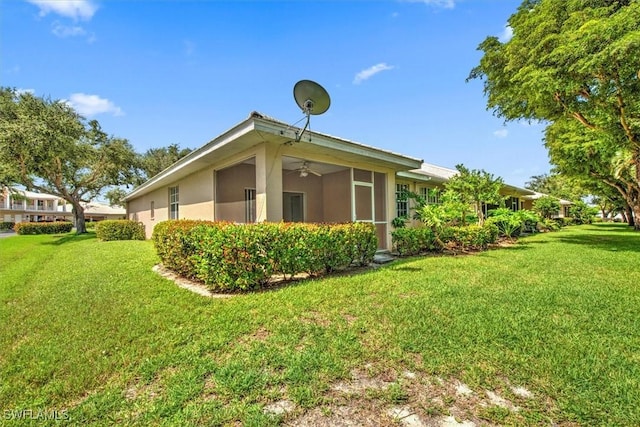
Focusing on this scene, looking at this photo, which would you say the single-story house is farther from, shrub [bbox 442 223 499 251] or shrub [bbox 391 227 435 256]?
shrub [bbox 442 223 499 251]

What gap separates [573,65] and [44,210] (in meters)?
74.0

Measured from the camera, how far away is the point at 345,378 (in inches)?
110

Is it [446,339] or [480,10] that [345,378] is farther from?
[480,10]

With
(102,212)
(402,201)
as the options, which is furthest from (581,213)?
(102,212)

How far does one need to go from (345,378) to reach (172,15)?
824cm

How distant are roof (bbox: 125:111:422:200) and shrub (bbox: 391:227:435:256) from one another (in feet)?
7.44

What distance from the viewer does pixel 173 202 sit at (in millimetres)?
14508

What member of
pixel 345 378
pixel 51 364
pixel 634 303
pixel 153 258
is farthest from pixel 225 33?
pixel 634 303

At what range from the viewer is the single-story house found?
7.03 m

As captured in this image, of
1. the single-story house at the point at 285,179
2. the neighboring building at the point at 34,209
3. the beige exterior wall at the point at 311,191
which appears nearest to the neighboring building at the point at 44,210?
the neighboring building at the point at 34,209

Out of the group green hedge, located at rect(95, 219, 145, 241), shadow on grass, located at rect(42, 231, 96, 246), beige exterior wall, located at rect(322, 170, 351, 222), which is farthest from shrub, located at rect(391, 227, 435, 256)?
shadow on grass, located at rect(42, 231, 96, 246)

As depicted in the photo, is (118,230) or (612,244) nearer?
(612,244)

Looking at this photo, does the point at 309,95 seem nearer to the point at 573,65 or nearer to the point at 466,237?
the point at 573,65

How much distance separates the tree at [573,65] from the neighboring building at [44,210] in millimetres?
57752
